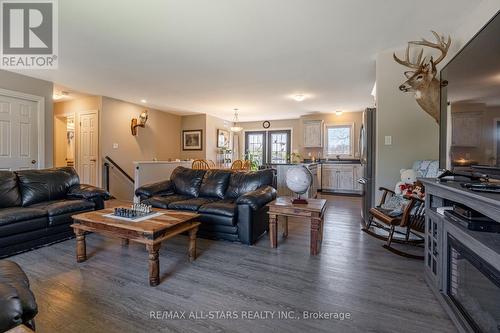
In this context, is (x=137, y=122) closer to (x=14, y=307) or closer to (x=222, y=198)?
→ (x=222, y=198)

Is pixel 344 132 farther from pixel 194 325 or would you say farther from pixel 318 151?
pixel 194 325

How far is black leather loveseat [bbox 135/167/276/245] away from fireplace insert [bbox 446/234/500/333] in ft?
5.88

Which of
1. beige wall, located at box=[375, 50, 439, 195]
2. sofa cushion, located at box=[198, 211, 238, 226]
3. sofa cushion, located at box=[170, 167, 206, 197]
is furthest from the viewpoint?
sofa cushion, located at box=[170, 167, 206, 197]

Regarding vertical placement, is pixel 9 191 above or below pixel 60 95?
below

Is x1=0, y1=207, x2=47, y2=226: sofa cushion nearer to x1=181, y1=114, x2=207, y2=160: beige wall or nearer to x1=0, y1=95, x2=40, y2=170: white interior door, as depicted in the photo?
x1=0, y1=95, x2=40, y2=170: white interior door

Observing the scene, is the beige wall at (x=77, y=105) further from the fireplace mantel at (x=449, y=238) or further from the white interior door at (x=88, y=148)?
the fireplace mantel at (x=449, y=238)

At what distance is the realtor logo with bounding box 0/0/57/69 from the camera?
2.40 m

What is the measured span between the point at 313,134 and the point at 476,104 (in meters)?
6.27

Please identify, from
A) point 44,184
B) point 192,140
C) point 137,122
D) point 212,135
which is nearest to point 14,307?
point 44,184

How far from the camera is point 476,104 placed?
163cm

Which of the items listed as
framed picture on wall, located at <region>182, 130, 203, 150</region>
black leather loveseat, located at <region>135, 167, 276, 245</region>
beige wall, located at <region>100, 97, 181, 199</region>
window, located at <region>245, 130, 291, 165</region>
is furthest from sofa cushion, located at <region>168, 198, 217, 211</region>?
window, located at <region>245, 130, 291, 165</region>

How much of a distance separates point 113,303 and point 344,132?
7.42 m

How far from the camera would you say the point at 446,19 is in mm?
2514

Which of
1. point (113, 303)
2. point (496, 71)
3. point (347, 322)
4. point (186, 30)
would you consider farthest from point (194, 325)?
point (186, 30)
